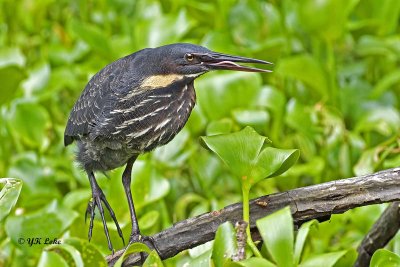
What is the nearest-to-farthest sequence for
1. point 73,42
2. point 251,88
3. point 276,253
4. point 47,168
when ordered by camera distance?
point 276,253 < point 251,88 < point 47,168 < point 73,42

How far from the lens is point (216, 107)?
309 centimetres

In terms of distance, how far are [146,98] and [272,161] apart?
0.49 meters

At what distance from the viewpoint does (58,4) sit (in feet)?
15.3

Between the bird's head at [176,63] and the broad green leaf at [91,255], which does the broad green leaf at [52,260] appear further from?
the bird's head at [176,63]

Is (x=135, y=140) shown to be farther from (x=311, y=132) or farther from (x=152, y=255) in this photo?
(x=311, y=132)

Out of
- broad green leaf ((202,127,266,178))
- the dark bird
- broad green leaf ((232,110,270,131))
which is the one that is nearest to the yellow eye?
the dark bird

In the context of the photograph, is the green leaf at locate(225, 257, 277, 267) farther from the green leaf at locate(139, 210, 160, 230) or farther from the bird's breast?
the green leaf at locate(139, 210, 160, 230)

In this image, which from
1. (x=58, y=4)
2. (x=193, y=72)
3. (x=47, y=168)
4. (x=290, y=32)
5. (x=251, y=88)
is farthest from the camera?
(x=58, y=4)

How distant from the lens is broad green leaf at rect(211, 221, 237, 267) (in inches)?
77.2

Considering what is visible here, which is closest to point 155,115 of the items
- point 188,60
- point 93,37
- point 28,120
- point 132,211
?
point 188,60

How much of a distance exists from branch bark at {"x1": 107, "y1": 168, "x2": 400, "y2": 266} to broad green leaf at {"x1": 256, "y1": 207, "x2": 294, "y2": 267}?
23 centimetres

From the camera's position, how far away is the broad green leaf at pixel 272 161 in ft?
6.46

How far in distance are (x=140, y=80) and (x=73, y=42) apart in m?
2.05

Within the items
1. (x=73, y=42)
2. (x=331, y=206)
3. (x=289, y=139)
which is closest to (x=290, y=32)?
(x=289, y=139)
